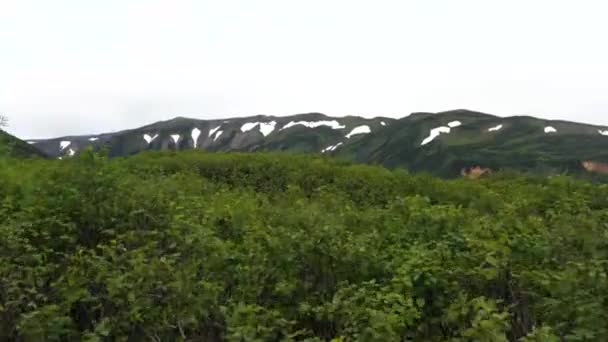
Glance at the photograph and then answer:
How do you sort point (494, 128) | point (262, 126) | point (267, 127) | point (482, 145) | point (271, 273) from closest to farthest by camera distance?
point (271, 273) → point (482, 145) → point (494, 128) → point (262, 126) → point (267, 127)

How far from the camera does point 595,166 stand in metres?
85.9

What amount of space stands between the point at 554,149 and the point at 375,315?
336 feet

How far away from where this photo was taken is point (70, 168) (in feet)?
31.9

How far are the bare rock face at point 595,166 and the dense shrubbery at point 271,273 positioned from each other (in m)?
83.8

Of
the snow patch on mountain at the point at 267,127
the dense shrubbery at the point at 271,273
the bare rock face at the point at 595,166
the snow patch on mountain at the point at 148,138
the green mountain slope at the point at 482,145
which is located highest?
the snow patch on mountain at the point at 267,127

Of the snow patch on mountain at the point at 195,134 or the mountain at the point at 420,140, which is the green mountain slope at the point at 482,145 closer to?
the mountain at the point at 420,140

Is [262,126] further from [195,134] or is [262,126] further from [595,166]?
[595,166]

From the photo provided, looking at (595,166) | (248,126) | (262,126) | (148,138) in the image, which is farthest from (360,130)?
(595,166)

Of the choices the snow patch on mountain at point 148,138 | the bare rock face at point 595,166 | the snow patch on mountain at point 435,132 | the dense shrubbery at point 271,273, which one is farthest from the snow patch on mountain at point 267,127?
the dense shrubbery at point 271,273

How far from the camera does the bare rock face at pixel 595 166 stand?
275ft

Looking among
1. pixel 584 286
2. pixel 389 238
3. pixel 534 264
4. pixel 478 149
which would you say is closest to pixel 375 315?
pixel 584 286

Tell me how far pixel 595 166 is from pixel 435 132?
3508 cm

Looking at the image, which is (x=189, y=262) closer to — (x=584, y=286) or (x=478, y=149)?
(x=584, y=286)

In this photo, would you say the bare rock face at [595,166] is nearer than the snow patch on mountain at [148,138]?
Yes
